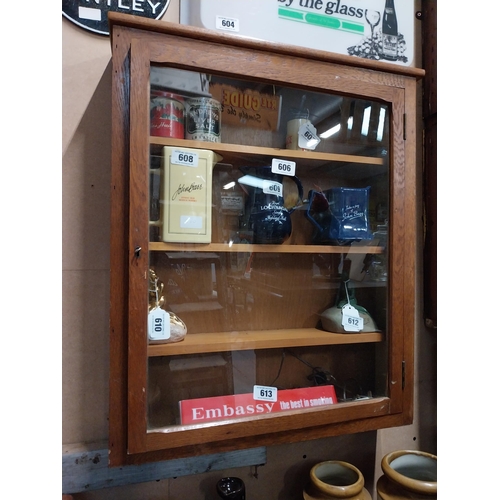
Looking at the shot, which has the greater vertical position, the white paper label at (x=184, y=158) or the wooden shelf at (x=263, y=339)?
the white paper label at (x=184, y=158)

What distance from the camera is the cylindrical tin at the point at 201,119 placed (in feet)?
2.96

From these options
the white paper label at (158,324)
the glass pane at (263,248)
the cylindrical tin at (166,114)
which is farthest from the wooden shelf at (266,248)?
the cylindrical tin at (166,114)

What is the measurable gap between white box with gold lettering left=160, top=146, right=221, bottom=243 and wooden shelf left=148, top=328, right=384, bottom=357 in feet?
0.87

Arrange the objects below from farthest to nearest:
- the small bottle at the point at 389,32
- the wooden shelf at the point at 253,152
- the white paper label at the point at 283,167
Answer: the small bottle at the point at 389,32
the white paper label at the point at 283,167
the wooden shelf at the point at 253,152

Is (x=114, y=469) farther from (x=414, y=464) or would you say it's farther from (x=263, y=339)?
(x=414, y=464)

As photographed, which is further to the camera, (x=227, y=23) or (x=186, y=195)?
(x=227, y=23)

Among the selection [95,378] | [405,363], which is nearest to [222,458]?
[95,378]

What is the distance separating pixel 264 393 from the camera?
0.95 metres

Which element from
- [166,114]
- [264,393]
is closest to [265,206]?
[166,114]

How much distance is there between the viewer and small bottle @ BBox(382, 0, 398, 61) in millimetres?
1195

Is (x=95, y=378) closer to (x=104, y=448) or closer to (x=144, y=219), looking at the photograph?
(x=104, y=448)

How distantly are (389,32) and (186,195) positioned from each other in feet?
3.05

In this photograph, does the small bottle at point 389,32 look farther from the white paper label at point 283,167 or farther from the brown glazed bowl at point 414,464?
the brown glazed bowl at point 414,464

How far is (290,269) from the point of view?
1097 mm
